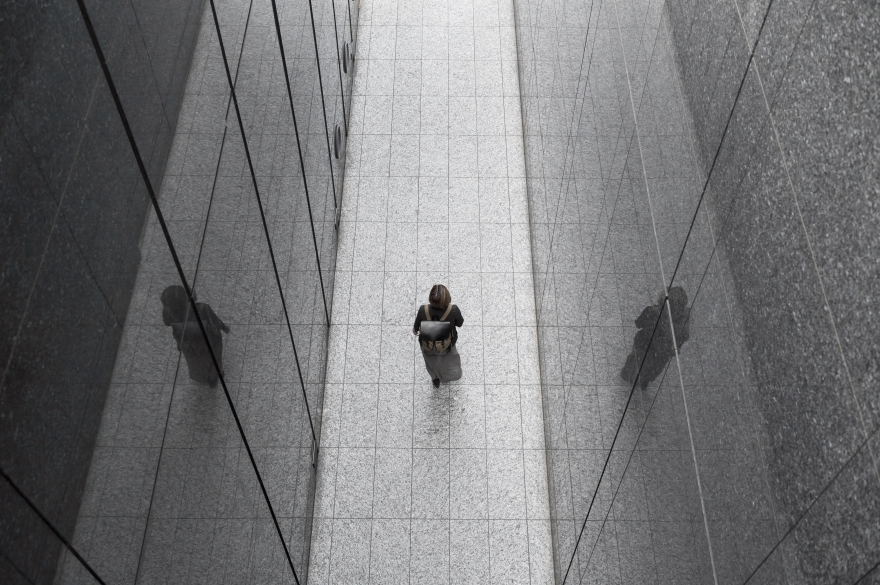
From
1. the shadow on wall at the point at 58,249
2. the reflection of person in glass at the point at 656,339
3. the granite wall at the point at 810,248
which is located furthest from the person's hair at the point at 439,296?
the shadow on wall at the point at 58,249

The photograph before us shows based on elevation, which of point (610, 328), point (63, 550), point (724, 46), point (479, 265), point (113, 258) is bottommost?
point (479, 265)

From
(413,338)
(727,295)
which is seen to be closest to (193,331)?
(727,295)

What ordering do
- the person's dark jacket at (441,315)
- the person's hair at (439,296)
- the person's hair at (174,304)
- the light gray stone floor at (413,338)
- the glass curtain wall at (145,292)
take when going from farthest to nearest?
the person's dark jacket at (441,315) → the person's hair at (439,296) → the light gray stone floor at (413,338) → the person's hair at (174,304) → the glass curtain wall at (145,292)

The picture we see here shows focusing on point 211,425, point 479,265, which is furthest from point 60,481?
point 479,265

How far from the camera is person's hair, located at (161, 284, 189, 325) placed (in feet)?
14.2

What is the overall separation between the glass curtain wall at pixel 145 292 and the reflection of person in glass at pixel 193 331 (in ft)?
0.05

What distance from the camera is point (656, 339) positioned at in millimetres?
5176

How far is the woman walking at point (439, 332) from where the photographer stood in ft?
30.4

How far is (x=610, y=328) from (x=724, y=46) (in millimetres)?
2770

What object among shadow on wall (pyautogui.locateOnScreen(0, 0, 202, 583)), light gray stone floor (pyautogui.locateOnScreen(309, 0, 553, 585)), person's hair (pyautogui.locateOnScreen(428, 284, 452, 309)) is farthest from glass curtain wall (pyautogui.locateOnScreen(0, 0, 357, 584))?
person's hair (pyautogui.locateOnScreen(428, 284, 452, 309))

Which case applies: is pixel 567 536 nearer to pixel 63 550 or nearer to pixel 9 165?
pixel 63 550

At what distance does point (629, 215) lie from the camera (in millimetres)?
5914

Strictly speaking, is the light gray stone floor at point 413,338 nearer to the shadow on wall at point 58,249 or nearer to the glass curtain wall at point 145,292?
the glass curtain wall at point 145,292

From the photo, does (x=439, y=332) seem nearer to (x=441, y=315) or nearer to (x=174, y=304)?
(x=441, y=315)
